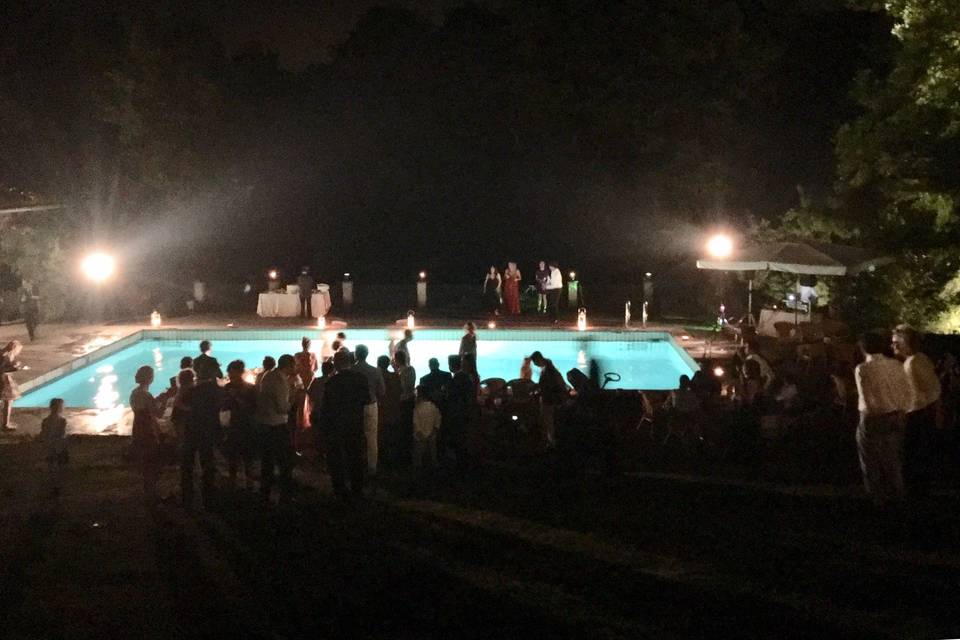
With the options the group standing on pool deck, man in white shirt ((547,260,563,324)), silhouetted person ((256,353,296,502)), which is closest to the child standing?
the group standing on pool deck

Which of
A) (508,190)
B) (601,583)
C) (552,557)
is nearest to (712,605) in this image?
(601,583)

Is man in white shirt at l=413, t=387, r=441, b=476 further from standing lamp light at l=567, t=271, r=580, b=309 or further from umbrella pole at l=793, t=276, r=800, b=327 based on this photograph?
standing lamp light at l=567, t=271, r=580, b=309

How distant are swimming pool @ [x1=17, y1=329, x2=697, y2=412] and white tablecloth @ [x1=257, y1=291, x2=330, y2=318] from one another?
6.27 feet

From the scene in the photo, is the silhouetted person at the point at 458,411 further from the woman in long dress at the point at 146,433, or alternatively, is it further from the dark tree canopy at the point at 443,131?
the dark tree canopy at the point at 443,131

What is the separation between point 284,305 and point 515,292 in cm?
550

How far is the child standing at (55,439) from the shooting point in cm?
831

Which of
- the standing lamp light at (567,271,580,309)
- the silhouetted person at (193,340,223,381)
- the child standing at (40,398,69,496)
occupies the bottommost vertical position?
the child standing at (40,398,69,496)

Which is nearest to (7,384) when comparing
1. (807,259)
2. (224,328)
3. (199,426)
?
(199,426)

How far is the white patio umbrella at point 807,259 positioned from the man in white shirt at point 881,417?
770 centimetres

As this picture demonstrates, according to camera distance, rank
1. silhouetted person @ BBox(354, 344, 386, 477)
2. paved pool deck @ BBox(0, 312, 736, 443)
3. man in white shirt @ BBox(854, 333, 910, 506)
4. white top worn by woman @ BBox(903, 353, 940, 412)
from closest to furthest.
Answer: man in white shirt @ BBox(854, 333, 910, 506) → white top worn by woman @ BBox(903, 353, 940, 412) → silhouetted person @ BBox(354, 344, 386, 477) → paved pool deck @ BBox(0, 312, 736, 443)

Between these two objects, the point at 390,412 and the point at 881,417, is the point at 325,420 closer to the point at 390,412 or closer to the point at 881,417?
the point at 390,412

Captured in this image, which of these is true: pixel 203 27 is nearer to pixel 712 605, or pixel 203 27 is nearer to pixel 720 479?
pixel 720 479

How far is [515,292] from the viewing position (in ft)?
75.4

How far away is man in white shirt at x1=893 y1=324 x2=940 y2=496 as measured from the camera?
281 inches
